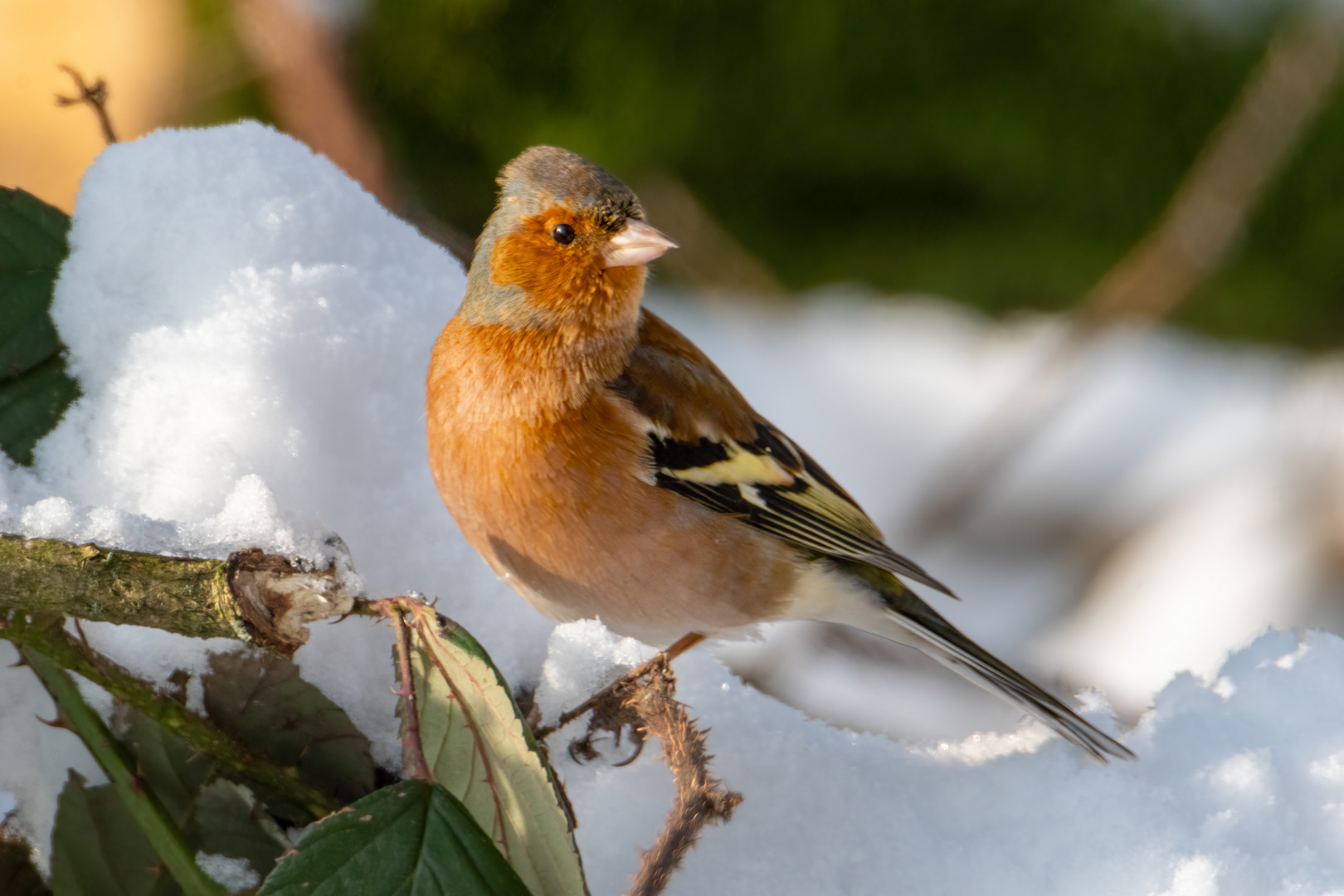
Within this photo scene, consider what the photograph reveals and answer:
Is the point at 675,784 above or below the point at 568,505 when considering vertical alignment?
below

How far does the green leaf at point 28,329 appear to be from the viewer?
630 millimetres

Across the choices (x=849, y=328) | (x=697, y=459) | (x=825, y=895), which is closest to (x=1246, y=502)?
(x=849, y=328)

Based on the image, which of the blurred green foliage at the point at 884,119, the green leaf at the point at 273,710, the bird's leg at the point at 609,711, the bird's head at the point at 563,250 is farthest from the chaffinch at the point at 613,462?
the blurred green foliage at the point at 884,119

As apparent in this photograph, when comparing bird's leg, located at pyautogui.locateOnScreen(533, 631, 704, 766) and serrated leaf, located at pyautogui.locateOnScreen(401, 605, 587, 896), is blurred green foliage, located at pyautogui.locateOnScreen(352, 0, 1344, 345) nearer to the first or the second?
bird's leg, located at pyautogui.locateOnScreen(533, 631, 704, 766)

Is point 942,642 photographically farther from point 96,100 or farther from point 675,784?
point 96,100

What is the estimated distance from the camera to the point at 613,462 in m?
1.04

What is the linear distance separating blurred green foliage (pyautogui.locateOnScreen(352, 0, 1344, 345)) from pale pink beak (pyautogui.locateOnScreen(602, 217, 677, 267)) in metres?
1.52

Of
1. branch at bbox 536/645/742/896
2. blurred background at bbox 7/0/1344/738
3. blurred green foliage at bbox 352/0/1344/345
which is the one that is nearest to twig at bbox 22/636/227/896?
branch at bbox 536/645/742/896

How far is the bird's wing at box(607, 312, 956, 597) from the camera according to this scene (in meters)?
1.12

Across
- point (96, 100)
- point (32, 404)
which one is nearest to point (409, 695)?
point (32, 404)

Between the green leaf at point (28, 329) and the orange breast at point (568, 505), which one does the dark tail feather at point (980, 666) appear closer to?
the orange breast at point (568, 505)

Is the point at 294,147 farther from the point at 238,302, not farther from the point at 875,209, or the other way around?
the point at 875,209

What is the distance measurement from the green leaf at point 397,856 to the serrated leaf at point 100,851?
0.72ft

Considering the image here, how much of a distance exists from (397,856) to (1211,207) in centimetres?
289
